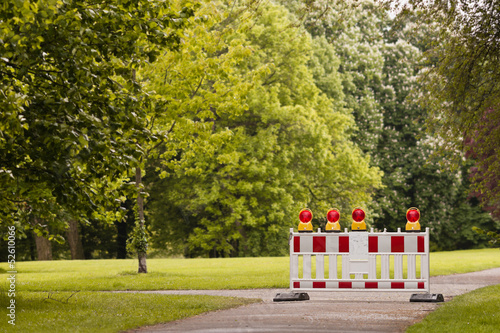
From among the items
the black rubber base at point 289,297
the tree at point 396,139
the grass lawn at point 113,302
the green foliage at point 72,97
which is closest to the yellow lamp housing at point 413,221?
the grass lawn at point 113,302

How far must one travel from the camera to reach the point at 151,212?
1580 inches

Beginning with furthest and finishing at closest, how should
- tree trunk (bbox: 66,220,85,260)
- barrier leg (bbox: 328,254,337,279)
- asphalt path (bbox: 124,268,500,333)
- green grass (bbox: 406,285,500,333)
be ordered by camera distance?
1. tree trunk (bbox: 66,220,85,260)
2. barrier leg (bbox: 328,254,337,279)
3. asphalt path (bbox: 124,268,500,333)
4. green grass (bbox: 406,285,500,333)

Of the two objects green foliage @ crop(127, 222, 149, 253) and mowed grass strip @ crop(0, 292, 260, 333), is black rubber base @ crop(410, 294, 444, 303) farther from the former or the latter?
green foliage @ crop(127, 222, 149, 253)

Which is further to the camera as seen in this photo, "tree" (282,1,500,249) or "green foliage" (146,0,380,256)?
"tree" (282,1,500,249)

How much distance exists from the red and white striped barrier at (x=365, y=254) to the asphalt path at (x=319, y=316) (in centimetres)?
30

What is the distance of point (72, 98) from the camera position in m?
7.99

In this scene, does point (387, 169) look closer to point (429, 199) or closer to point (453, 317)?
point (429, 199)

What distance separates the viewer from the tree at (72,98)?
745 cm

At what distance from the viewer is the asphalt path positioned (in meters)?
A: 8.16

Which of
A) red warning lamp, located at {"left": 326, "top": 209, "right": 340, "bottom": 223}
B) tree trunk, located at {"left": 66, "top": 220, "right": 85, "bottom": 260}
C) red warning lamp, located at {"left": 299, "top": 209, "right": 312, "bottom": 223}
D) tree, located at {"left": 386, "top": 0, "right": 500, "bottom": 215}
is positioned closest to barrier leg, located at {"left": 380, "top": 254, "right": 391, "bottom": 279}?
red warning lamp, located at {"left": 326, "top": 209, "right": 340, "bottom": 223}

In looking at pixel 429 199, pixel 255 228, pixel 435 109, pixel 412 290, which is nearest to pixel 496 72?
pixel 435 109

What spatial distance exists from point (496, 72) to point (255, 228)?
22623 mm

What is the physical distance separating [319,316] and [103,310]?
122 inches

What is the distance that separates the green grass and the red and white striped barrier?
33.9 inches
